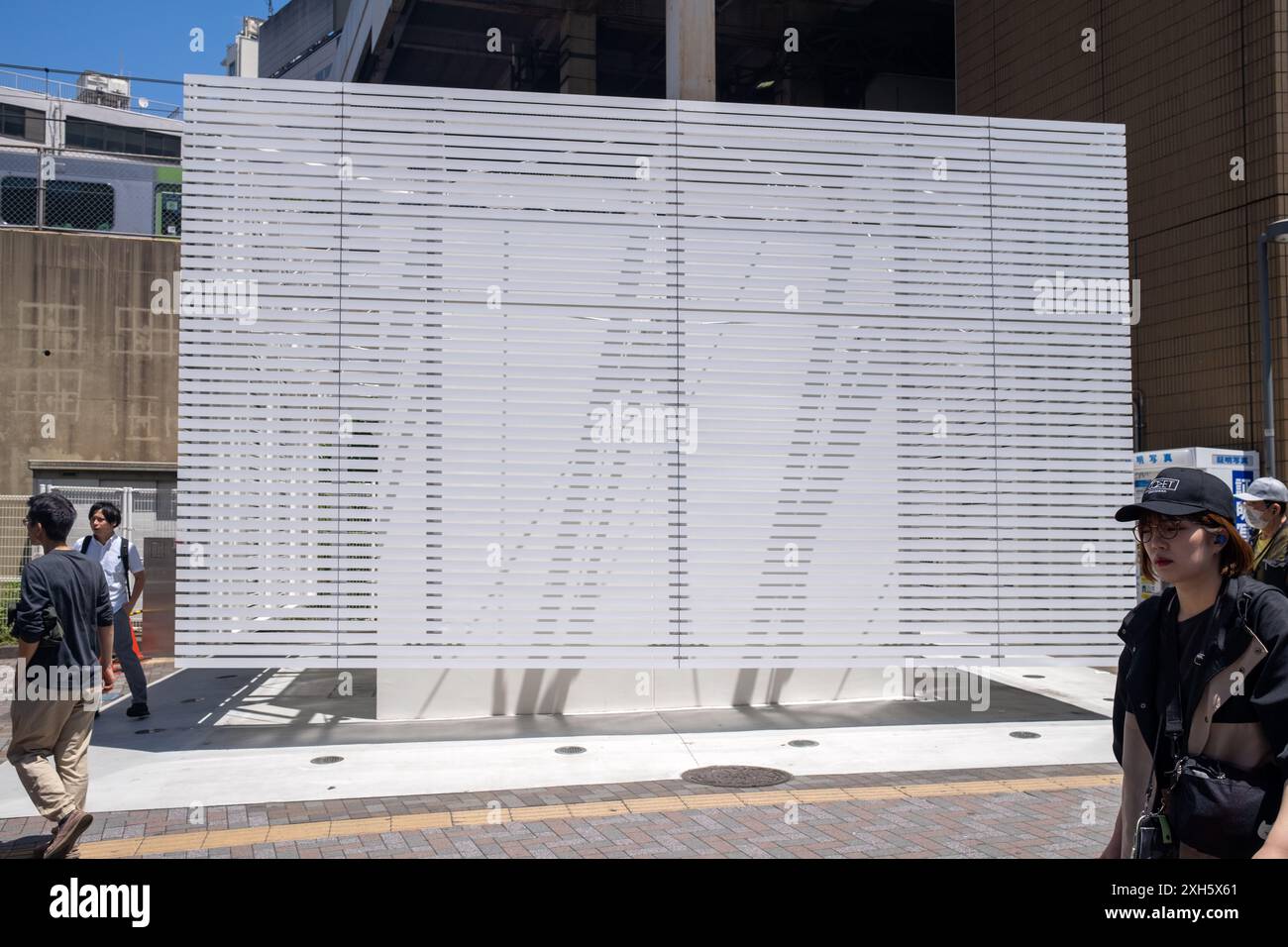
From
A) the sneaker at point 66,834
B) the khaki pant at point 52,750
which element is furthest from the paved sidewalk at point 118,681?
the sneaker at point 66,834

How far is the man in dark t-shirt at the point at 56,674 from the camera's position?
5605 mm

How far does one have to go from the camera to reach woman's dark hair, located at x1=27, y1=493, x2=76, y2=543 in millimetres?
5973

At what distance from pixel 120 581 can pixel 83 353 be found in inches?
515

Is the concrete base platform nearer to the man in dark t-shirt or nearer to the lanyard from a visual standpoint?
the man in dark t-shirt

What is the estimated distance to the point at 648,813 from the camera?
6.73 metres

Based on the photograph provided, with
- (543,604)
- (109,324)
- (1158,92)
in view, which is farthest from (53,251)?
(1158,92)

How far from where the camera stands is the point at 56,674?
5.75m

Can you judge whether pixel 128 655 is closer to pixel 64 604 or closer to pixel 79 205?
pixel 64 604

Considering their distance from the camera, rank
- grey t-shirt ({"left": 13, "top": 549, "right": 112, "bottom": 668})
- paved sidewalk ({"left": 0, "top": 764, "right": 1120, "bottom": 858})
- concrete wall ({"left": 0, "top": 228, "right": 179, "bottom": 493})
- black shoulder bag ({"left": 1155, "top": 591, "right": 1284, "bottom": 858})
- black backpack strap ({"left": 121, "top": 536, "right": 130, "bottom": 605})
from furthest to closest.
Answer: concrete wall ({"left": 0, "top": 228, "right": 179, "bottom": 493}) < black backpack strap ({"left": 121, "top": 536, "right": 130, "bottom": 605}) < paved sidewalk ({"left": 0, "top": 764, "right": 1120, "bottom": 858}) < grey t-shirt ({"left": 13, "top": 549, "right": 112, "bottom": 668}) < black shoulder bag ({"left": 1155, "top": 591, "right": 1284, "bottom": 858})

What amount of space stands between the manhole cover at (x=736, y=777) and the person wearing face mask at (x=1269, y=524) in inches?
136
